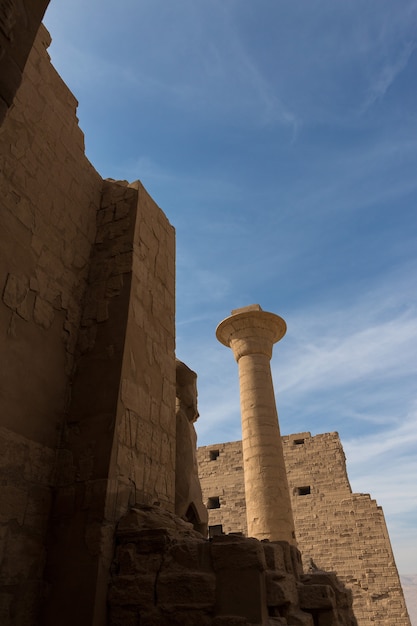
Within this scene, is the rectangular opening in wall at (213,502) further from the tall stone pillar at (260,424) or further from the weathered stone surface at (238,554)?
the weathered stone surface at (238,554)

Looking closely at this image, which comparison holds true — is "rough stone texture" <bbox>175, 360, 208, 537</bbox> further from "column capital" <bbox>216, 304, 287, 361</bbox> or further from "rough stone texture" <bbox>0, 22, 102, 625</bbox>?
"column capital" <bbox>216, 304, 287, 361</bbox>

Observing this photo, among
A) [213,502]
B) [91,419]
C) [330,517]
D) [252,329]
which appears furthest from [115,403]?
[213,502]

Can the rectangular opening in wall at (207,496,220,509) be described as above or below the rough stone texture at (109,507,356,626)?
above

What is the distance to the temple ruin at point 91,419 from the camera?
2918mm

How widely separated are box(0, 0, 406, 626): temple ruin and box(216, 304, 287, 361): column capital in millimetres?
6770

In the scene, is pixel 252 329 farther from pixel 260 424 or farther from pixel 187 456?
pixel 187 456

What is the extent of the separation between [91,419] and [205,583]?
4.79ft

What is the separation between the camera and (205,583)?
291cm

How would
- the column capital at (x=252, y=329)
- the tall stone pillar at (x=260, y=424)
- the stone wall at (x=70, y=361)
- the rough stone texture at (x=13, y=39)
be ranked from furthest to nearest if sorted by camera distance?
the column capital at (x=252, y=329), the tall stone pillar at (x=260, y=424), the stone wall at (x=70, y=361), the rough stone texture at (x=13, y=39)

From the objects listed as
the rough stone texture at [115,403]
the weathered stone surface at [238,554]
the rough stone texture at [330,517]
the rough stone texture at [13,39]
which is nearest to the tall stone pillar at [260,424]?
the rough stone texture at [115,403]

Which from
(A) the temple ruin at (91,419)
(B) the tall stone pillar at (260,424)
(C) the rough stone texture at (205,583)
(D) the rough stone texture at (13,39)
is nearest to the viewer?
(D) the rough stone texture at (13,39)

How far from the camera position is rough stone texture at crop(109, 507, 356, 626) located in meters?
2.81

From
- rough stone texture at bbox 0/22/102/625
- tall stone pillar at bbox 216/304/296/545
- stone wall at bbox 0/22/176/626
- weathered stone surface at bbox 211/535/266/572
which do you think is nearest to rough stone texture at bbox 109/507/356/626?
weathered stone surface at bbox 211/535/266/572

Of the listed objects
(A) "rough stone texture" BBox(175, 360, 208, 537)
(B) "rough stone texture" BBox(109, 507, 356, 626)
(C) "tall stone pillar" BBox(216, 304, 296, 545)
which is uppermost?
(C) "tall stone pillar" BBox(216, 304, 296, 545)
